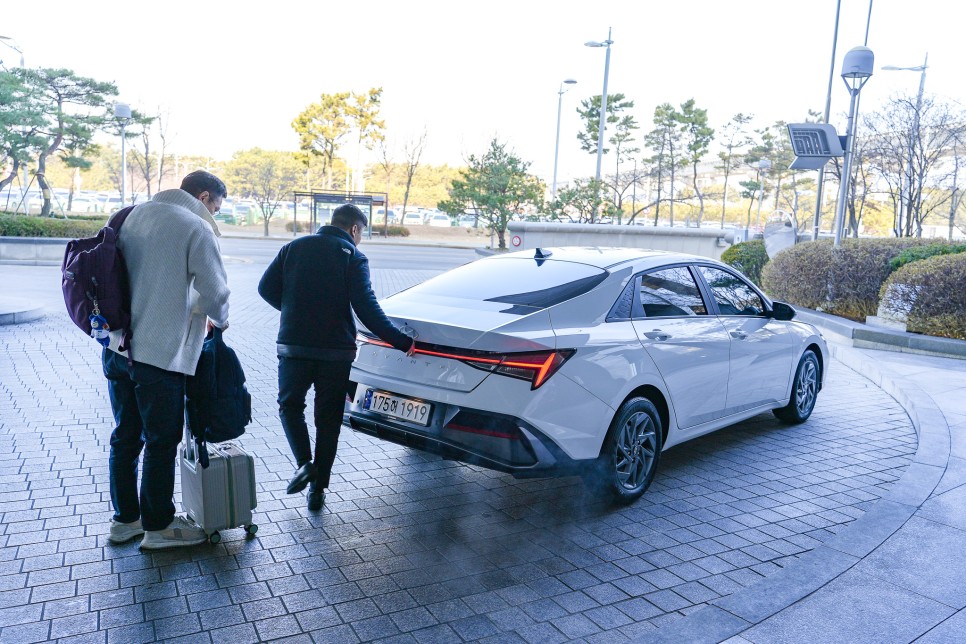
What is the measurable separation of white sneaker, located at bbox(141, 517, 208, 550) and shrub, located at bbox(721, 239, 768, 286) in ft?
52.1

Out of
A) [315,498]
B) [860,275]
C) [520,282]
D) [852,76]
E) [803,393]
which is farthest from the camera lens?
[852,76]

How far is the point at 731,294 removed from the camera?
591 centimetres

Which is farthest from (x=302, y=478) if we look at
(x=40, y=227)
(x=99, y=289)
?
(x=40, y=227)

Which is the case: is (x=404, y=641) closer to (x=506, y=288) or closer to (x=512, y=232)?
(x=506, y=288)

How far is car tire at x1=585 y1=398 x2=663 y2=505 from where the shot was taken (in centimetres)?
442

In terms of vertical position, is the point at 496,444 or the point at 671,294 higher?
the point at 671,294

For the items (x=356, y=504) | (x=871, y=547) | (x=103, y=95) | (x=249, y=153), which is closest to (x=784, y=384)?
(x=871, y=547)

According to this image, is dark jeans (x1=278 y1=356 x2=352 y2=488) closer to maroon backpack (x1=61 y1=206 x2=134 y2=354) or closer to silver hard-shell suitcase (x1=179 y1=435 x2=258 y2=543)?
silver hard-shell suitcase (x1=179 y1=435 x2=258 y2=543)

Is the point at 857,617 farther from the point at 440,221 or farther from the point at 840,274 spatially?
the point at 440,221

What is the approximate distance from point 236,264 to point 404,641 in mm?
20574

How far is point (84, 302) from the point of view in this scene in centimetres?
344

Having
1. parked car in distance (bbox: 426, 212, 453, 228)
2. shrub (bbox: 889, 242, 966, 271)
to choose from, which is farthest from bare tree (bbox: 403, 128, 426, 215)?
shrub (bbox: 889, 242, 966, 271)

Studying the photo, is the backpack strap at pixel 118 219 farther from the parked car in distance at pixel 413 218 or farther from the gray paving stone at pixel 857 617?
the parked car in distance at pixel 413 218

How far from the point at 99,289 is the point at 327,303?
1.14 metres
